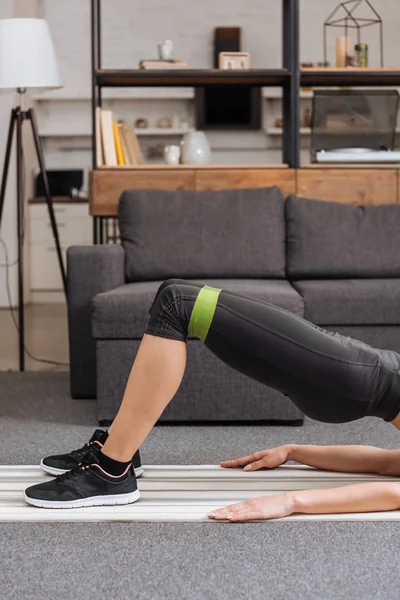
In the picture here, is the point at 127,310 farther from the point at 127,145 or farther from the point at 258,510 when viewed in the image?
the point at 127,145

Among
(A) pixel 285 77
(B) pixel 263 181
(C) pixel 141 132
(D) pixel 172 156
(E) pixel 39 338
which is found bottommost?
(E) pixel 39 338

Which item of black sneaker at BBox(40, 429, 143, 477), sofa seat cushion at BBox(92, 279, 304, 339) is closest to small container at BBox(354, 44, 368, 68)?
sofa seat cushion at BBox(92, 279, 304, 339)

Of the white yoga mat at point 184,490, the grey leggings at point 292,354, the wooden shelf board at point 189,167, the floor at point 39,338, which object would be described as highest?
the wooden shelf board at point 189,167

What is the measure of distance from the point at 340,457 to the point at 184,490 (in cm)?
43

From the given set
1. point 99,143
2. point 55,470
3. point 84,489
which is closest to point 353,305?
point 55,470

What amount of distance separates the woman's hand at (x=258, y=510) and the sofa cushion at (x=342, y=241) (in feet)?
6.30

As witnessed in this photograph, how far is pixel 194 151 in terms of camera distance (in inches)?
177

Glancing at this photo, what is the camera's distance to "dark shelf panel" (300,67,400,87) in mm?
4465

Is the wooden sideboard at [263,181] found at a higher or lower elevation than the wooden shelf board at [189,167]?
lower

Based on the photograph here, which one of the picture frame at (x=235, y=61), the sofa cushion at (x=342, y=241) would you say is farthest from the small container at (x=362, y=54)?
the sofa cushion at (x=342, y=241)

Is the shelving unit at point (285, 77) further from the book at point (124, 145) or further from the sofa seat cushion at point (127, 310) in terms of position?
the sofa seat cushion at point (127, 310)

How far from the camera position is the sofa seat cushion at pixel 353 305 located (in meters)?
3.37

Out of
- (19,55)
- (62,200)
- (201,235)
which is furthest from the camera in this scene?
(62,200)

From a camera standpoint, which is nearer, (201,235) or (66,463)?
(66,463)
